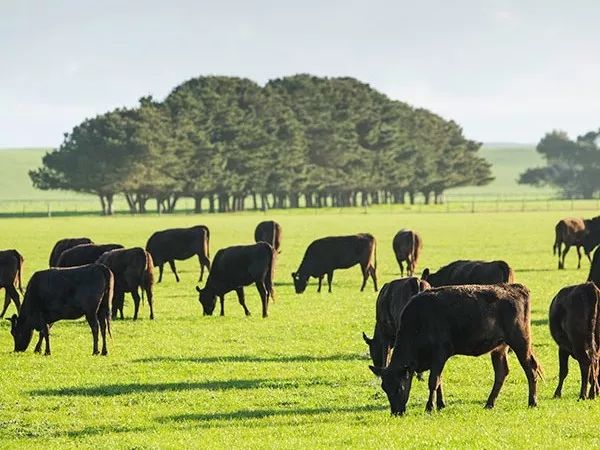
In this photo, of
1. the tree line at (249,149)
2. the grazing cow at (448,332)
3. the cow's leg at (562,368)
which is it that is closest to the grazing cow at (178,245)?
the cow's leg at (562,368)

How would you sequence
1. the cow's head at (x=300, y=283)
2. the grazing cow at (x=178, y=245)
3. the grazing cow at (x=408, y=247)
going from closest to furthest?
the cow's head at (x=300, y=283) < the grazing cow at (x=178, y=245) < the grazing cow at (x=408, y=247)

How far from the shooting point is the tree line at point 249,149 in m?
122

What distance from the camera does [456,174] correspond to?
17775 centimetres

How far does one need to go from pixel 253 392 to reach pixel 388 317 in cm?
240

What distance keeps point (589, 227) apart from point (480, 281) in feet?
81.6

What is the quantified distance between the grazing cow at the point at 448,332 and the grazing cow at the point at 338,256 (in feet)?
63.1

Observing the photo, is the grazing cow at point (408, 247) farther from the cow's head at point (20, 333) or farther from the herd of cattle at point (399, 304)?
the cow's head at point (20, 333)

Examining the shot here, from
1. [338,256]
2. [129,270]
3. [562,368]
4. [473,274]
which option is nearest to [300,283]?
[338,256]

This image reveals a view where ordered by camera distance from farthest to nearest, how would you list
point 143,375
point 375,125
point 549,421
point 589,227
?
point 375,125
point 589,227
point 143,375
point 549,421

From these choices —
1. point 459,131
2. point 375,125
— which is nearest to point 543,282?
point 375,125

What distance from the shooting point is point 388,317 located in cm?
1706

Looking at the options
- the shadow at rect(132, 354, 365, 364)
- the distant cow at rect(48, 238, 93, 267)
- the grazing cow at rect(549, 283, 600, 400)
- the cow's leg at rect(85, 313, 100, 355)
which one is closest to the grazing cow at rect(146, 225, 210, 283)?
the distant cow at rect(48, 238, 93, 267)

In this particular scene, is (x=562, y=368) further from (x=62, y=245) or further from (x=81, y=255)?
(x=62, y=245)

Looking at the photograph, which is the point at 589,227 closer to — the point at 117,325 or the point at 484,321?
the point at 117,325
